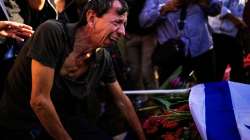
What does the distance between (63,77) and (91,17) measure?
394mm

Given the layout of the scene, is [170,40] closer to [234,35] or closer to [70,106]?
[234,35]

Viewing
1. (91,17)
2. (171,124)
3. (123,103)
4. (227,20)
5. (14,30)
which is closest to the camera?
(91,17)

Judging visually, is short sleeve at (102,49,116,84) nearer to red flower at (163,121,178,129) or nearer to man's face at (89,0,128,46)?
man's face at (89,0,128,46)

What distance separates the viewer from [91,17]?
2.91 meters

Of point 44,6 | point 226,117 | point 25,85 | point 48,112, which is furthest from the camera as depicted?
point 44,6

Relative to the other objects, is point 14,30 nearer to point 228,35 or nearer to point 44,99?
point 44,99

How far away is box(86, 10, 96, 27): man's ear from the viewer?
2.90 meters

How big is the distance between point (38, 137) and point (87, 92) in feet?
1.32

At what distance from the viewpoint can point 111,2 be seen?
288 cm

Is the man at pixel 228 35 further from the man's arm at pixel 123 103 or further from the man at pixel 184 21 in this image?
the man's arm at pixel 123 103

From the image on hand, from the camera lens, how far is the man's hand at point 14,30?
319 centimetres

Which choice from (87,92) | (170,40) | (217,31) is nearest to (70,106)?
(87,92)

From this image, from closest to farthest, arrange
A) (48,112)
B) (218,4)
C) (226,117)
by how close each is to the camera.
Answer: (226,117), (48,112), (218,4)

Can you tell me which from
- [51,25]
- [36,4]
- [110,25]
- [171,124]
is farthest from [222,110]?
[36,4]
